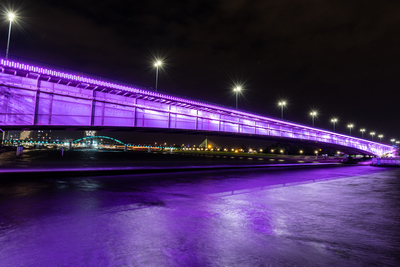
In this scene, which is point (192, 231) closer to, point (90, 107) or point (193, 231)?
point (193, 231)

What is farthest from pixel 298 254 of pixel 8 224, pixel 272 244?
pixel 8 224

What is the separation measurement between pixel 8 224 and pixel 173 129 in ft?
107

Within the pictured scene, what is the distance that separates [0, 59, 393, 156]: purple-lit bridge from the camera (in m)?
22.6

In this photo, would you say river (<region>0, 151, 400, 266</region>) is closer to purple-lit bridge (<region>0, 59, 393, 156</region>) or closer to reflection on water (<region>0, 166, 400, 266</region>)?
reflection on water (<region>0, 166, 400, 266</region>)

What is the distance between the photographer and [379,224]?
6.22 metres

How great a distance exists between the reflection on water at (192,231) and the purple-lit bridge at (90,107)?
17668 mm

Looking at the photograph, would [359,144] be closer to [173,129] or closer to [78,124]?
[173,129]

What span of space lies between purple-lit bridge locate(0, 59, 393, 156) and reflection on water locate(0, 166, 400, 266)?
17668mm

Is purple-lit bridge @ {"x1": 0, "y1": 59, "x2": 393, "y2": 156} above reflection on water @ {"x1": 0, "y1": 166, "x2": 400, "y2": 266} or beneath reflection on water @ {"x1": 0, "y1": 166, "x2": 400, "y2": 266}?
above

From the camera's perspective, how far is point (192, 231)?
534 centimetres

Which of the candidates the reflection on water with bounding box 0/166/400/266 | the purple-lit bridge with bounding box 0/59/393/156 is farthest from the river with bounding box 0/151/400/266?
the purple-lit bridge with bounding box 0/59/393/156

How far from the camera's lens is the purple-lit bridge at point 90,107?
2265cm

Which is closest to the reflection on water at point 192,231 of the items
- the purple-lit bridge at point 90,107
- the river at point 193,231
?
the river at point 193,231

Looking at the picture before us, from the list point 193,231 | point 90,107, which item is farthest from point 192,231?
point 90,107
